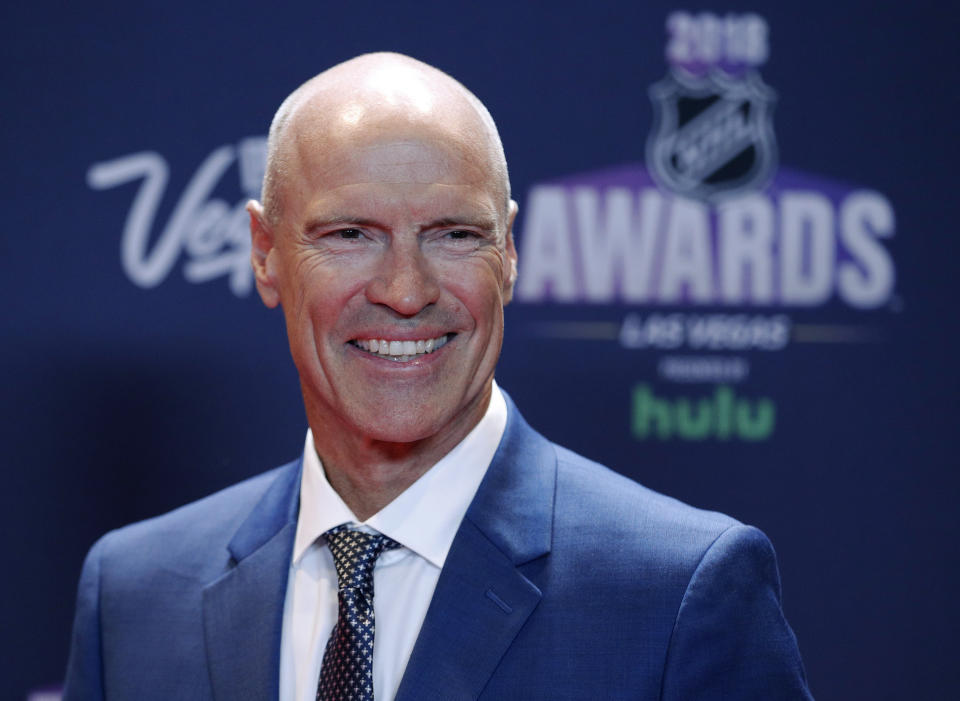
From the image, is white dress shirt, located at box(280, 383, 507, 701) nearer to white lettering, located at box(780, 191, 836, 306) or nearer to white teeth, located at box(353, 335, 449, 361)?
white teeth, located at box(353, 335, 449, 361)

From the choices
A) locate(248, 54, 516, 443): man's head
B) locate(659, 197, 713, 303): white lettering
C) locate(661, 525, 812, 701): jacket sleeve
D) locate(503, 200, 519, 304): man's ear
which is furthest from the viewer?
locate(659, 197, 713, 303): white lettering

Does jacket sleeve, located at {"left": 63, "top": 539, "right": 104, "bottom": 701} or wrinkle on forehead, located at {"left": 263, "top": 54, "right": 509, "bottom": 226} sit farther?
jacket sleeve, located at {"left": 63, "top": 539, "right": 104, "bottom": 701}

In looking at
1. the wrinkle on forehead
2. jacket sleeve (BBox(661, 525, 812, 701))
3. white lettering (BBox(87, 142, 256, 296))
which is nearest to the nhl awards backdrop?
white lettering (BBox(87, 142, 256, 296))

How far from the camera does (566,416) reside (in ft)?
9.41

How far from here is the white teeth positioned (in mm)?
1702

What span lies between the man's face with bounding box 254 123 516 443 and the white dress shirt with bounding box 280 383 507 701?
0.08 meters

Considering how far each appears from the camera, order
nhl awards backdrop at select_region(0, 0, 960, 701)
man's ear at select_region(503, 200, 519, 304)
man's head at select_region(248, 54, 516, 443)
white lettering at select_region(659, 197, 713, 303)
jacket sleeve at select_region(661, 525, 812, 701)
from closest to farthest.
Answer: jacket sleeve at select_region(661, 525, 812, 701) < man's head at select_region(248, 54, 516, 443) < man's ear at select_region(503, 200, 519, 304) < nhl awards backdrop at select_region(0, 0, 960, 701) < white lettering at select_region(659, 197, 713, 303)

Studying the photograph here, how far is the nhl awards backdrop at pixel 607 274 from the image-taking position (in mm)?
2758

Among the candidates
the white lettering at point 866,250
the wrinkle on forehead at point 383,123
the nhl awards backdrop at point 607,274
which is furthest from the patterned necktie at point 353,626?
the white lettering at point 866,250

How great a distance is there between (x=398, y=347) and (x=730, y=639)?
0.59 meters

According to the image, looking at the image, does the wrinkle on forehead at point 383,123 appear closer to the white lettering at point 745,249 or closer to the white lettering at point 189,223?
the white lettering at point 189,223

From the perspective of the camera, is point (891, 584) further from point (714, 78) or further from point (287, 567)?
point (287, 567)

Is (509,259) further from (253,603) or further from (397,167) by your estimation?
(253,603)

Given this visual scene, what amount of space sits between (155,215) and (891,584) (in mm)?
1950
